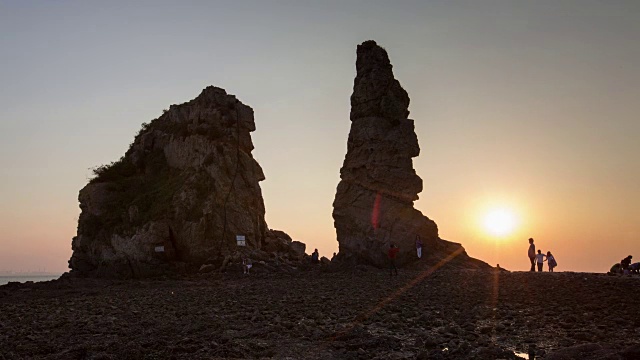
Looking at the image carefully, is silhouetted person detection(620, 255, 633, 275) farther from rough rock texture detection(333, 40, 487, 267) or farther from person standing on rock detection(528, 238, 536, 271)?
rough rock texture detection(333, 40, 487, 267)

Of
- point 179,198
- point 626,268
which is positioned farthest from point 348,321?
point 179,198

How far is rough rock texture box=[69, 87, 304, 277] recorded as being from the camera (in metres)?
45.1

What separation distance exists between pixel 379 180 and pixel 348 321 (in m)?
26.7

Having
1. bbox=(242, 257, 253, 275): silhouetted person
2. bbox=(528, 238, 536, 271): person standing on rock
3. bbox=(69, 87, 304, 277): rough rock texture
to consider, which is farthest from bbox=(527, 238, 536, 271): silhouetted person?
bbox=(69, 87, 304, 277): rough rock texture

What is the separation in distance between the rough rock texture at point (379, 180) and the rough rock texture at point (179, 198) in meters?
9.13

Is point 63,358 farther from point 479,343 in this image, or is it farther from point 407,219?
point 407,219

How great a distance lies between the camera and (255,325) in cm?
1800

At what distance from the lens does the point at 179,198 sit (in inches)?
1821

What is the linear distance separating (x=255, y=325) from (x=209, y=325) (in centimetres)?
146

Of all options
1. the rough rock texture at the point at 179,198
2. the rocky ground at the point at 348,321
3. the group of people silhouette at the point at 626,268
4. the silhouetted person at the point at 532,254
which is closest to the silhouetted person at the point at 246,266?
the rough rock texture at the point at 179,198

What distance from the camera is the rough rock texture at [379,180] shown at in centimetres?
4288

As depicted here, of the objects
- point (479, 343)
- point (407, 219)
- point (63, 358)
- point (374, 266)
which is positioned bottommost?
point (63, 358)

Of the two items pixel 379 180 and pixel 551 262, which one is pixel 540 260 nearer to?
pixel 551 262

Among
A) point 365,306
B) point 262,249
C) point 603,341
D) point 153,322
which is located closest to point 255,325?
point 153,322
